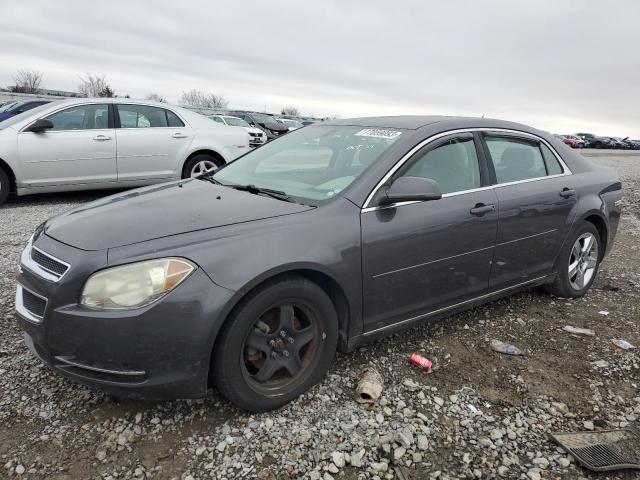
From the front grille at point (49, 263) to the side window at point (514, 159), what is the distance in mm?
2863

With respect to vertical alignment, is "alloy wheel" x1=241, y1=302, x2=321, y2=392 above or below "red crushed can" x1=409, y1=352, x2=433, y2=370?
above

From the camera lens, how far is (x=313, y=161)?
11.4 feet

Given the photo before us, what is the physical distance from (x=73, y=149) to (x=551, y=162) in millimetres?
6194

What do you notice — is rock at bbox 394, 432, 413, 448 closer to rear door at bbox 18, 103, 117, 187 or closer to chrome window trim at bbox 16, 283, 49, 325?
chrome window trim at bbox 16, 283, 49, 325

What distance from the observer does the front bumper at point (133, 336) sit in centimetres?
221

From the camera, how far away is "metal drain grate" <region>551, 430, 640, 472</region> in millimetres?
2379

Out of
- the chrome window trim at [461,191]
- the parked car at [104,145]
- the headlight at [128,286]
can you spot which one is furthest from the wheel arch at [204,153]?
the headlight at [128,286]

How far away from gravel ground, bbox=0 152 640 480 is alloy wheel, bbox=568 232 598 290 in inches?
34.6

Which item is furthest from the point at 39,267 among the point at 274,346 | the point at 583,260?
the point at 583,260

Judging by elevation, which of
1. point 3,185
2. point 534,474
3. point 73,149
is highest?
point 73,149

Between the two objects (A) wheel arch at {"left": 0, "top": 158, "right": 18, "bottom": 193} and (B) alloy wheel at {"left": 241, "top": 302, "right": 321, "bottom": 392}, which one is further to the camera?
(A) wheel arch at {"left": 0, "top": 158, "right": 18, "bottom": 193}

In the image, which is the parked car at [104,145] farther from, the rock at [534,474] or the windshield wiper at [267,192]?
the rock at [534,474]

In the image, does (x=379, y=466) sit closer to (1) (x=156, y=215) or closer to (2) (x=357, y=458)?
(2) (x=357, y=458)

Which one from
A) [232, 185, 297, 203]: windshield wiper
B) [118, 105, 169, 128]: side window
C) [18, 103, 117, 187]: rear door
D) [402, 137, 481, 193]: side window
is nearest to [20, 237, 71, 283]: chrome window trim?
[232, 185, 297, 203]: windshield wiper
